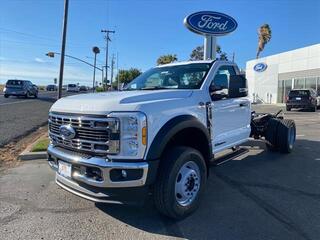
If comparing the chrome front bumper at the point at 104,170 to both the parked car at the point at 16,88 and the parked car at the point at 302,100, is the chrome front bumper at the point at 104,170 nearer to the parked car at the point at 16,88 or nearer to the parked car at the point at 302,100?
the parked car at the point at 302,100

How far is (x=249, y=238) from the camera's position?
3938mm

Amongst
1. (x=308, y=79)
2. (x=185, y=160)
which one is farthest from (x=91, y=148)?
(x=308, y=79)

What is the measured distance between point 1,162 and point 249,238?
18.6 ft

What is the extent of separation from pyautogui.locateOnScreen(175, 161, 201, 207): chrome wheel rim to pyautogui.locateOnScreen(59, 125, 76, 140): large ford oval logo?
136 centimetres

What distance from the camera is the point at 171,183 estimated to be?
420 cm

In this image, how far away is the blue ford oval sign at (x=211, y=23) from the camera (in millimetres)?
13078

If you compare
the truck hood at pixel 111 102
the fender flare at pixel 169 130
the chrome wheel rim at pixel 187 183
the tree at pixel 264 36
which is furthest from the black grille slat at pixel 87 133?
the tree at pixel 264 36

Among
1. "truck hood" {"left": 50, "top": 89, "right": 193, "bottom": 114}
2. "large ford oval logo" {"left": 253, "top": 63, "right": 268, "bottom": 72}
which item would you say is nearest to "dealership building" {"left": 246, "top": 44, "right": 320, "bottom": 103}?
"large ford oval logo" {"left": 253, "top": 63, "right": 268, "bottom": 72}

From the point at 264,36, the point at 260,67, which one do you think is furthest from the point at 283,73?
the point at 264,36

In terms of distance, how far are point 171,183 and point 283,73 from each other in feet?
134

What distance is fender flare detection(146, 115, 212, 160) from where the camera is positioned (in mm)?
4039

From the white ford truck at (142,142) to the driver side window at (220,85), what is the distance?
0.02 metres

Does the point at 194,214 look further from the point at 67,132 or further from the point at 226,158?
the point at 67,132

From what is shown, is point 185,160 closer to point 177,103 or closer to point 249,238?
point 177,103
